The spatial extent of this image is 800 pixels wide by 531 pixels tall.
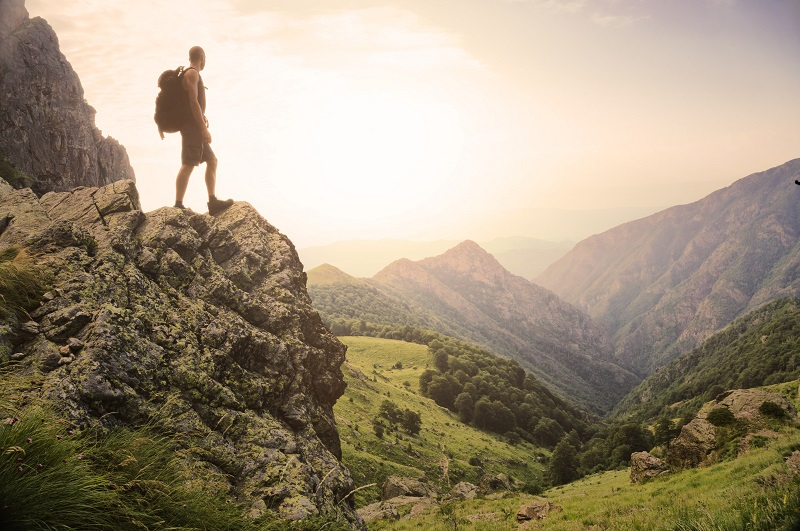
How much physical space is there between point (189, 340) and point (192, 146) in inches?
295

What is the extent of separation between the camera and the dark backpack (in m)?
13.1

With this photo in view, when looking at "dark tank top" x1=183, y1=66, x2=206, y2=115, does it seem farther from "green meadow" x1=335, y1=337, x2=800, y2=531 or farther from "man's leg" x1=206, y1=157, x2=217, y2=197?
"green meadow" x1=335, y1=337, x2=800, y2=531

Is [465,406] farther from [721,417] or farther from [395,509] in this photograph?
[721,417]

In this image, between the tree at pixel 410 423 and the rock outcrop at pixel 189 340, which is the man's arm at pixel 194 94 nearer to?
the rock outcrop at pixel 189 340

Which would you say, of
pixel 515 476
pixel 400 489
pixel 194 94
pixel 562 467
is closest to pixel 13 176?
pixel 400 489

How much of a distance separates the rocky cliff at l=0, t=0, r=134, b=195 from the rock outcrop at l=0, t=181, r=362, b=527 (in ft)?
375

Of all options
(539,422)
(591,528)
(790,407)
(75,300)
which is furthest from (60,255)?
(539,422)

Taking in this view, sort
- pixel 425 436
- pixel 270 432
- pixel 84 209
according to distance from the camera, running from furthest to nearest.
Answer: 1. pixel 425 436
2. pixel 84 209
3. pixel 270 432

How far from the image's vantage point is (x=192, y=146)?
14.3 metres

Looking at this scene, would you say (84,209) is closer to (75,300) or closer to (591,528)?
(75,300)

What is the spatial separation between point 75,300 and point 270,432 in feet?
18.9

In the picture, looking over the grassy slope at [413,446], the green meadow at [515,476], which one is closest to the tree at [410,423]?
the grassy slope at [413,446]

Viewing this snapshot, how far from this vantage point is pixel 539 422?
5448 inches

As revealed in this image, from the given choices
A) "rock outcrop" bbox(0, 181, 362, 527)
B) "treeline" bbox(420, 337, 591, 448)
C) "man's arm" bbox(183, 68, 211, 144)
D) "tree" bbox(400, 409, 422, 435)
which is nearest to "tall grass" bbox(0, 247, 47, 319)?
"rock outcrop" bbox(0, 181, 362, 527)
